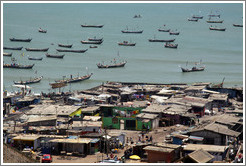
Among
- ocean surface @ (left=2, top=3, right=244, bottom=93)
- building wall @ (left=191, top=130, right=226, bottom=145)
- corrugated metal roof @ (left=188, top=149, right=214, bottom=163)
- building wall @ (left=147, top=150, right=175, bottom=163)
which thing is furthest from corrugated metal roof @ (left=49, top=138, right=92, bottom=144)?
ocean surface @ (left=2, top=3, right=244, bottom=93)

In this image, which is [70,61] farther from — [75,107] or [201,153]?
[201,153]

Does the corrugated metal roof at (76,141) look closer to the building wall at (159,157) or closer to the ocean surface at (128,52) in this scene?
the building wall at (159,157)

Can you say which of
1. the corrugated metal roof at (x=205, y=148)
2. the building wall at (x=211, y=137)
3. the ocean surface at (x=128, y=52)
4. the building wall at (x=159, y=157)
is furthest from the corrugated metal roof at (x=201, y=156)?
the ocean surface at (x=128, y=52)

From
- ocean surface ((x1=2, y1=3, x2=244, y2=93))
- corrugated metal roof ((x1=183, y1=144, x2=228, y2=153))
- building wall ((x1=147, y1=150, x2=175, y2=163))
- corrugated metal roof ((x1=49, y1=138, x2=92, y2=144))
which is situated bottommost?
building wall ((x1=147, y1=150, x2=175, y2=163))

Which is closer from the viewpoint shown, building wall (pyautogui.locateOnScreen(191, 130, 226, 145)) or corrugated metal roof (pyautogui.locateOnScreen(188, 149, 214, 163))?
corrugated metal roof (pyautogui.locateOnScreen(188, 149, 214, 163))

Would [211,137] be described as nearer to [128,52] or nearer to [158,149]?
[158,149]

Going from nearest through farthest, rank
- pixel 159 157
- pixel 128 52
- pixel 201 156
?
pixel 201 156, pixel 159 157, pixel 128 52

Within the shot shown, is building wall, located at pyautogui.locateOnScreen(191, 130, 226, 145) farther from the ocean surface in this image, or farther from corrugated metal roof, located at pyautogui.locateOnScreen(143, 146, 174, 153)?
the ocean surface

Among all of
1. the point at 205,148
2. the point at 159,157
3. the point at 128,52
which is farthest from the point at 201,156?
the point at 128,52

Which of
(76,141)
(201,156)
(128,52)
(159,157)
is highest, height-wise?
(128,52)
